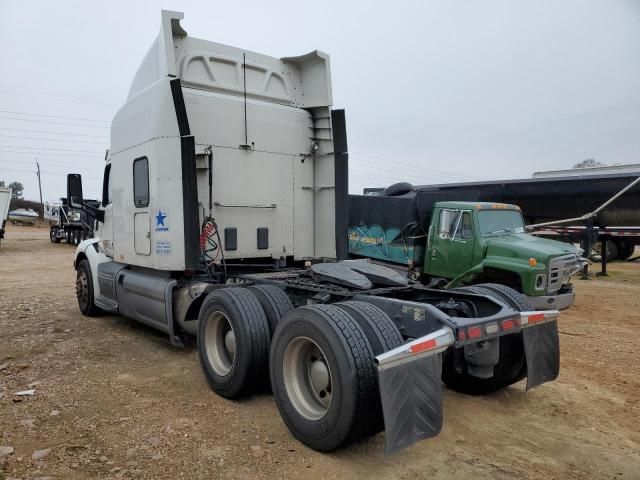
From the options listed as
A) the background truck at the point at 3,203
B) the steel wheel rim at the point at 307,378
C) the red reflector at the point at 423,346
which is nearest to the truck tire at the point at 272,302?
the steel wheel rim at the point at 307,378

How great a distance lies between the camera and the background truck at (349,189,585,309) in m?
8.33

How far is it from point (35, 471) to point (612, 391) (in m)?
5.21

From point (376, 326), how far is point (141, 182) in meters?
4.00

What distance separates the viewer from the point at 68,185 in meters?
7.55

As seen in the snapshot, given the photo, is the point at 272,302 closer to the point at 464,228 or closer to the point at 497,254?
the point at 497,254

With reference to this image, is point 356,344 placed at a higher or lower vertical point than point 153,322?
higher

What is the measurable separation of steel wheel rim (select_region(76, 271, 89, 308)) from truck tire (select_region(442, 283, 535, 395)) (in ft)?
19.7

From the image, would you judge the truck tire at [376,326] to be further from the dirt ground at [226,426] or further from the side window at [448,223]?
the side window at [448,223]

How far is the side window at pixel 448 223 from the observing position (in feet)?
31.3

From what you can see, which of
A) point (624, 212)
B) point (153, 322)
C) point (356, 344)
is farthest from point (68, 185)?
point (624, 212)

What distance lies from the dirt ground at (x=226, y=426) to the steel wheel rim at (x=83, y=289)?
1.47 metres

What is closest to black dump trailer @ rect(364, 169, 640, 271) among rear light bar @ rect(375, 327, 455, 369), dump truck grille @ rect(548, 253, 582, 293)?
dump truck grille @ rect(548, 253, 582, 293)

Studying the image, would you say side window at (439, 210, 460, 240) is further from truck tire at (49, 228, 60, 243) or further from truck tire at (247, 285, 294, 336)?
truck tire at (49, 228, 60, 243)

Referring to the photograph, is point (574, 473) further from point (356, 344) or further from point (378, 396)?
point (356, 344)
